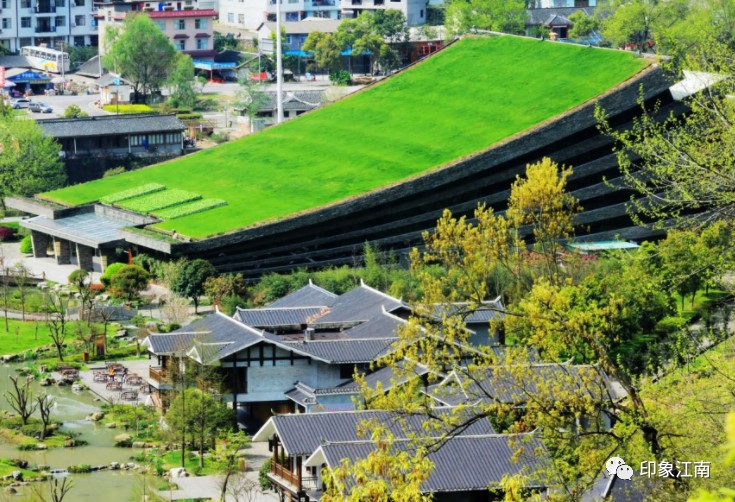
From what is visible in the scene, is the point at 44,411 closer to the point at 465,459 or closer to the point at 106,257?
the point at 465,459

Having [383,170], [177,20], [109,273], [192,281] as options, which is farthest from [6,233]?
[177,20]

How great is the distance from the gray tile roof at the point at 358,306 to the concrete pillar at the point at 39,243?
20009 mm

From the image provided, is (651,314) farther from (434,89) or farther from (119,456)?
(434,89)

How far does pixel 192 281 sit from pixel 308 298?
6.87m

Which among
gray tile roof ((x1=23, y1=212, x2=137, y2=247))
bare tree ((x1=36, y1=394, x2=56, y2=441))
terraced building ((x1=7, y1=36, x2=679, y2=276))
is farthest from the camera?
gray tile roof ((x1=23, y1=212, x2=137, y2=247))

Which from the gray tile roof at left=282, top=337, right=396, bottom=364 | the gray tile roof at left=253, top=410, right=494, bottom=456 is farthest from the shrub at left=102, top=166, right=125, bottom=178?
the gray tile roof at left=253, top=410, right=494, bottom=456

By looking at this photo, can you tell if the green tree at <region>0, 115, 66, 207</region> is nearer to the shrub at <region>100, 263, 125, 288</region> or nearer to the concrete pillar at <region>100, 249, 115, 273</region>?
the concrete pillar at <region>100, 249, 115, 273</region>

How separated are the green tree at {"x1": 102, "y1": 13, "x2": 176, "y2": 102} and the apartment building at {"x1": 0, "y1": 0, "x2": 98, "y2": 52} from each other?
16222mm

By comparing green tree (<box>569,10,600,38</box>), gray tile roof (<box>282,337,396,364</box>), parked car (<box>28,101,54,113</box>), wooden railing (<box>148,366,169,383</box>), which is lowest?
wooden railing (<box>148,366,169,383</box>)

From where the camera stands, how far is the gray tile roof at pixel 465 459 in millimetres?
31562

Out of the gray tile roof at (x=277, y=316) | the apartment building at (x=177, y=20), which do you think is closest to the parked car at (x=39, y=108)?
the apartment building at (x=177, y=20)

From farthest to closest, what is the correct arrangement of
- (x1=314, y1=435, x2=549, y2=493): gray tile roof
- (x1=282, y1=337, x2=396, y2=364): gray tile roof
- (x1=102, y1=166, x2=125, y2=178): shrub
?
(x1=102, y1=166, x2=125, y2=178): shrub → (x1=282, y1=337, x2=396, y2=364): gray tile roof → (x1=314, y1=435, x2=549, y2=493): gray tile roof

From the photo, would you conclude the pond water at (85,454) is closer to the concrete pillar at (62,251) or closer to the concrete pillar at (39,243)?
the concrete pillar at (62,251)

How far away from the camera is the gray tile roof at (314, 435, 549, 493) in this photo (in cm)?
3156
